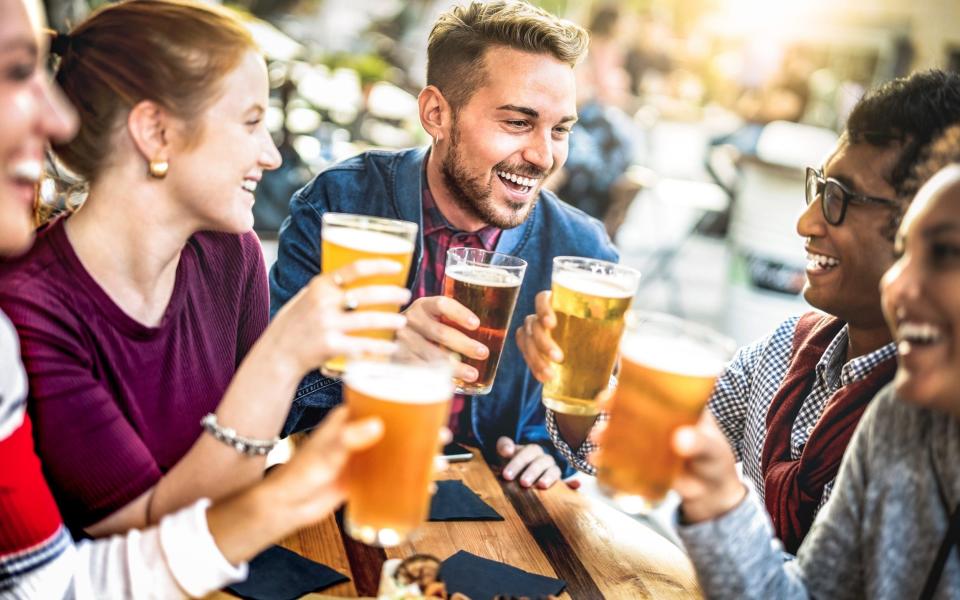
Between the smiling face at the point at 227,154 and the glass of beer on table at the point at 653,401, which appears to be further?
the smiling face at the point at 227,154

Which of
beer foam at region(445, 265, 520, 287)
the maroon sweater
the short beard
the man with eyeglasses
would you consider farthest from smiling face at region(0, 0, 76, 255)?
the short beard

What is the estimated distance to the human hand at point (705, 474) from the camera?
3.70ft

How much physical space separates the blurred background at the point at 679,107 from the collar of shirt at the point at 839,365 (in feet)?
1.75

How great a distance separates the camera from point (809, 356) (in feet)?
6.42

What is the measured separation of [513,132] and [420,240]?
41 cm

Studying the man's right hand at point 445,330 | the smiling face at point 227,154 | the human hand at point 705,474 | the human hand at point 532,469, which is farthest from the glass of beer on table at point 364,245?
the human hand at point 532,469

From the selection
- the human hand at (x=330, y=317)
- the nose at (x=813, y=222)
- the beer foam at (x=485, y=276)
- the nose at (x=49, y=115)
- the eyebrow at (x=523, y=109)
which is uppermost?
the nose at (x=49, y=115)

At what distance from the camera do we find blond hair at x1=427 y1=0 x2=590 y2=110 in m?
2.47

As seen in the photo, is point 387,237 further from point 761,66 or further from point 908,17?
point 908,17

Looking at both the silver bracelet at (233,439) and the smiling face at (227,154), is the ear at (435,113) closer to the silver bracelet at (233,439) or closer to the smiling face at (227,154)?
the smiling face at (227,154)

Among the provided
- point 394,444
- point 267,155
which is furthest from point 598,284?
point 267,155

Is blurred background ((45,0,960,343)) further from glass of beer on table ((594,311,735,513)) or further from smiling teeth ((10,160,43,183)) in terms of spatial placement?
smiling teeth ((10,160,43,183))

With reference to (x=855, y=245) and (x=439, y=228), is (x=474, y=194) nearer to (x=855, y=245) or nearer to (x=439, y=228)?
(x=439, y=228)

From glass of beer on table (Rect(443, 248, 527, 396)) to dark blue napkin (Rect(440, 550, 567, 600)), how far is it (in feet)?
1.23
